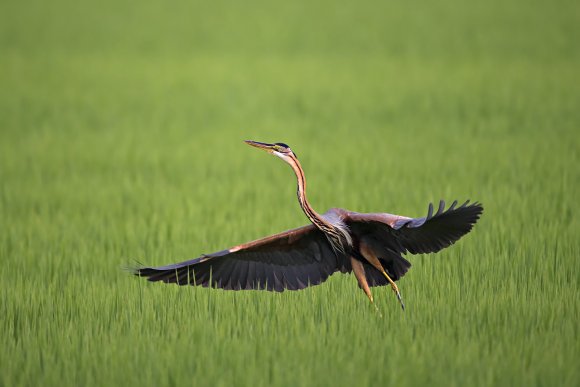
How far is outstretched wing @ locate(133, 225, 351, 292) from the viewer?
5273mm

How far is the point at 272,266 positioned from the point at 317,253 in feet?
0.89

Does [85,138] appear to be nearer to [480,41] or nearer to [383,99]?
[383,99]

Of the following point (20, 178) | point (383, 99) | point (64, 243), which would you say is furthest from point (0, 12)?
point (64, 243)

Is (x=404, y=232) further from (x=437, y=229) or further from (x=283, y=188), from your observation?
(x=283, y=188)

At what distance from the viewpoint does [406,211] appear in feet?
25.8

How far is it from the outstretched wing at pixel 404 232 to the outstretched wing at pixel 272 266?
26cm

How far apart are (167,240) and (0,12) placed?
21.0 m

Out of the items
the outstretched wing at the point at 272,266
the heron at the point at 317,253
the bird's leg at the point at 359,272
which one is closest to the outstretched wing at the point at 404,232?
the heron at the point at 317,253

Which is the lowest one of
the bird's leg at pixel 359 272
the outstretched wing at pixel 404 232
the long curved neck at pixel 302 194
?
the bird's leg at pixel 359 272

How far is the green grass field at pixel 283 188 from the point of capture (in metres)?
4.58

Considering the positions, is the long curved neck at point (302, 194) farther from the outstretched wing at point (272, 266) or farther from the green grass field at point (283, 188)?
the green grass field at point (283, 188)

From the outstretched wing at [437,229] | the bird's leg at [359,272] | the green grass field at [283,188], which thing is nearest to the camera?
the green grass field at [283,188]

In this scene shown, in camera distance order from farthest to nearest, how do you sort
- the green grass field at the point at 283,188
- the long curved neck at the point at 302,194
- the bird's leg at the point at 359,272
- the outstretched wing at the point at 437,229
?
the bird's leg at the point at 359,272 → the long curved neck at the point at 302,194 → the outstretched wing at the point at 437,229 → the green grass field at the point at 283,188

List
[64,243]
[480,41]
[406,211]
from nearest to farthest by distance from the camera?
[64,243]
[406,211]
[480,41]
